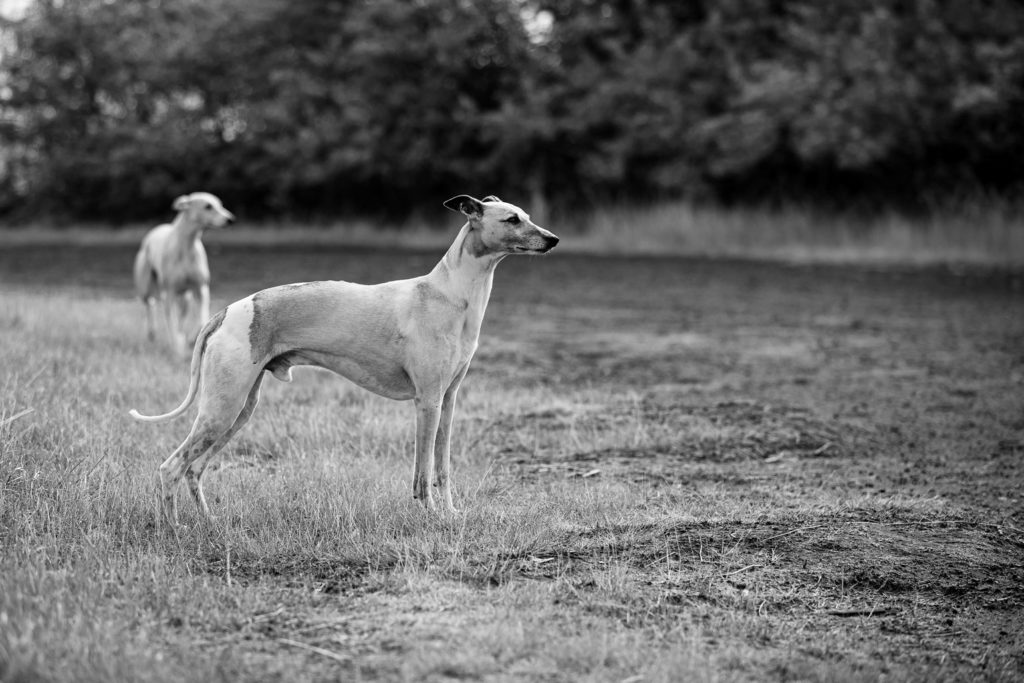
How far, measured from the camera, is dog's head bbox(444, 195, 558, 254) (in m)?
6.30

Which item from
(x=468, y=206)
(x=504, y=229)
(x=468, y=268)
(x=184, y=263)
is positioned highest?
(x=468, y=206)

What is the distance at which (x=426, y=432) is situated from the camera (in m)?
6.25

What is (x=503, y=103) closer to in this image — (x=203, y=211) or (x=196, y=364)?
(x=203, y=211)

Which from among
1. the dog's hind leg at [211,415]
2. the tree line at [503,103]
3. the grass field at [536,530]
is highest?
the tree line at [503,103]

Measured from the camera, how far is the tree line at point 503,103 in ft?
81.9

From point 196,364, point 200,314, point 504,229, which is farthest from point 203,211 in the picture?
point 504,229

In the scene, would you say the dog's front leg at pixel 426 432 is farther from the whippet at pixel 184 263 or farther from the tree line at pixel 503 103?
the tree line at pixel 503 103

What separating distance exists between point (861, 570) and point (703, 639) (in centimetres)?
130

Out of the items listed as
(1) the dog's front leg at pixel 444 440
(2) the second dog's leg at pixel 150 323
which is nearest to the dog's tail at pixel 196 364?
(1) the dog's front leg at pixel 444 440

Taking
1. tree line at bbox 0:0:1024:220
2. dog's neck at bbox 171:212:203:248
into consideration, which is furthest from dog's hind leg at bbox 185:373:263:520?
tree line at bbox 0:0:1024:220

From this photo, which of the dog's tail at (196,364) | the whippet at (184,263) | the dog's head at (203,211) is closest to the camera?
the dog's tail at (196,364)

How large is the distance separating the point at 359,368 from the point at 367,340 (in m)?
0.17

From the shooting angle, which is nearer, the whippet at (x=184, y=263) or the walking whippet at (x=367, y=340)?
the walking whippet at (x=367, y=340)

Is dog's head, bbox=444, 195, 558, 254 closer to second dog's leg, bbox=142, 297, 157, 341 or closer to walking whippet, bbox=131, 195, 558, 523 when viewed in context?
walking whippet, bbox=131, 195, 558, 523
